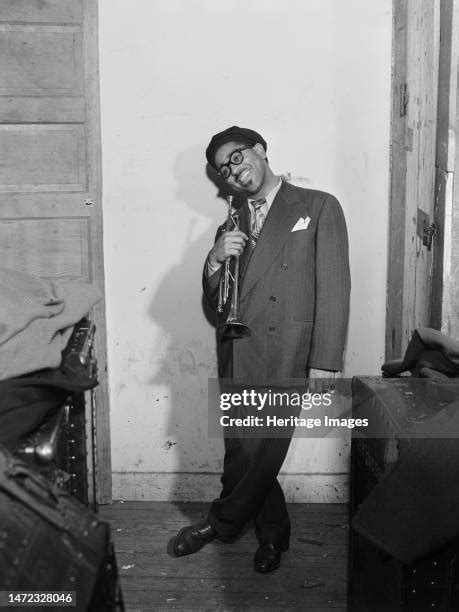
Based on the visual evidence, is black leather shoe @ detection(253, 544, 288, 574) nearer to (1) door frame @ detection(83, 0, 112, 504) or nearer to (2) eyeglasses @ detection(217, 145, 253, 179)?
(1) door frame @ detection(83, 0, 112, 504)

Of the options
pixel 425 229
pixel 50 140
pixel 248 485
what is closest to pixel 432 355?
pixel 425 229

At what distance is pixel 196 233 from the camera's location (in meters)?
4.50

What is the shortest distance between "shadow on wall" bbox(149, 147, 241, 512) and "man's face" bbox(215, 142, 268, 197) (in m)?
0.46

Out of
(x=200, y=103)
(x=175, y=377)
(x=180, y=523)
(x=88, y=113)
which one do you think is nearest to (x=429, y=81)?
(x=200, y=103)

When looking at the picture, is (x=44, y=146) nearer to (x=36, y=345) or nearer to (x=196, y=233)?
(x=196, y=233)

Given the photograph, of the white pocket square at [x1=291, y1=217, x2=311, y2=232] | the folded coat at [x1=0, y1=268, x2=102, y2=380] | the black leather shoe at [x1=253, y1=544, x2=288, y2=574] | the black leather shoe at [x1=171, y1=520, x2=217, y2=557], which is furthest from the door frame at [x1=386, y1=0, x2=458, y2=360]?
the folded coat at [x1=0, y1=268, x2=102, y2=380]

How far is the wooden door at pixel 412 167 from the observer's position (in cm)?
368

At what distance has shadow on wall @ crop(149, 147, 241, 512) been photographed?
448cm

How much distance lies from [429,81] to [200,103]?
1.25m

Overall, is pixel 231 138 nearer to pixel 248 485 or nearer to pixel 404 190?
pixel 404 190

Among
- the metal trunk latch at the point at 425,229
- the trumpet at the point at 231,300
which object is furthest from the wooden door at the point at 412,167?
the trumpet at the point at 231,300

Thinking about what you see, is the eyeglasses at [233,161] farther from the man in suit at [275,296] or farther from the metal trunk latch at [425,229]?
the metal trunk latch at [425,229]

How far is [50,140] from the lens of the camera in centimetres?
433

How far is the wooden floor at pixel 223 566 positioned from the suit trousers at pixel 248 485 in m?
0.14
